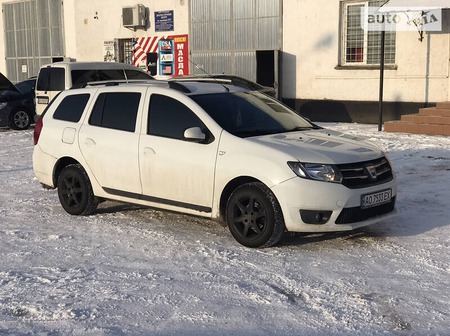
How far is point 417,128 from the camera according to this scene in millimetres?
14508

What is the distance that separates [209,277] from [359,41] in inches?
527

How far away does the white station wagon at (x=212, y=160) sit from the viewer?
5898 millimetres

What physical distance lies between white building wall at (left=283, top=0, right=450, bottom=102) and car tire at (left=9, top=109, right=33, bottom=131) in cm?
758

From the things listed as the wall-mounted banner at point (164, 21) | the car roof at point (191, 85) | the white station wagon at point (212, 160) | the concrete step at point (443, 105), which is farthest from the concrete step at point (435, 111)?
the wall-mounted banner at point (164, 21)

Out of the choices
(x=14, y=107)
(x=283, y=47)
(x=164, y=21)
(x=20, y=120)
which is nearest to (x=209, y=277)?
(x=14, y=107)

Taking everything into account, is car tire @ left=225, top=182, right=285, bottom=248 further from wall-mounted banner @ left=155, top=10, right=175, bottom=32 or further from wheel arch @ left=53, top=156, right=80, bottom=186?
wall-mounted banner @ left=155, top=10, right=175, bottom=32

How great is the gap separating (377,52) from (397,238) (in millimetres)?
11510

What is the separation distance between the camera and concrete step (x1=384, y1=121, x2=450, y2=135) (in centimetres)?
1416

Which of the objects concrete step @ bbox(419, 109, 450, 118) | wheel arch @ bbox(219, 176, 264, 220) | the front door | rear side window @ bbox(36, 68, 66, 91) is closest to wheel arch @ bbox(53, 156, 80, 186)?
the front door

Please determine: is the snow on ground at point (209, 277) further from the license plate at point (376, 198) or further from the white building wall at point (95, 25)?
the white building wall at point (95, 25)

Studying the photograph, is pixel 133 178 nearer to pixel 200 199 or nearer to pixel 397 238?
pixel 200 199

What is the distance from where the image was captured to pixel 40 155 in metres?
7.99

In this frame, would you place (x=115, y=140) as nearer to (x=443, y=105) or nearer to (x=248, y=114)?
(x=248, y=114)

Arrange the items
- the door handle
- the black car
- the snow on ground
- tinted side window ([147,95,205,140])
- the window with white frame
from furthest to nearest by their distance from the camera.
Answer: the black car → the window with white frame → the door handle → tinted side window ([147,95,205,140]) → the snow on ground
